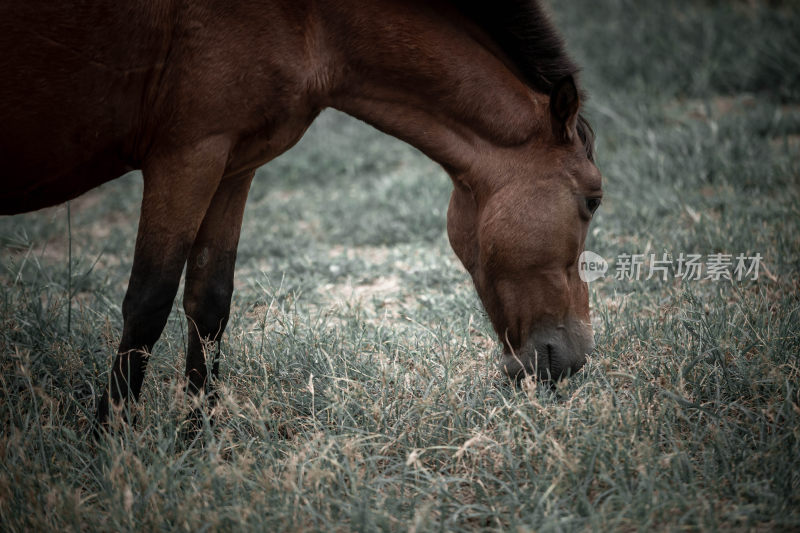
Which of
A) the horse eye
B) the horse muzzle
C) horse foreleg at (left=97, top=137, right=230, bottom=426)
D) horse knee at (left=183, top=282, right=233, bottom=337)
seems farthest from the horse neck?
horse knee at (left=183, top=282, right=233, bottom=337)

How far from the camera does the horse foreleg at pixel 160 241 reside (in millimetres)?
2010

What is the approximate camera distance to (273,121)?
6.86 feet

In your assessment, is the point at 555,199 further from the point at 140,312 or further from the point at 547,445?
the point at 140,312

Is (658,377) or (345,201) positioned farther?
(345,201)

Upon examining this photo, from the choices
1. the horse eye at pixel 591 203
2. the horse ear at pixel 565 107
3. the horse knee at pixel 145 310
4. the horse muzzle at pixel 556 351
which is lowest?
the horse muzzle at pixel 556 351

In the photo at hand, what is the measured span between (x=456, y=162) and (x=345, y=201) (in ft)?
10.4

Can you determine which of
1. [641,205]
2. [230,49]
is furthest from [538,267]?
[641,205]

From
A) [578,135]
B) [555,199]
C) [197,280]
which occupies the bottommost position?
[197,280]

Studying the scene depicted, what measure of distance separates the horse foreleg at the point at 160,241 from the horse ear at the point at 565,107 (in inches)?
42.1

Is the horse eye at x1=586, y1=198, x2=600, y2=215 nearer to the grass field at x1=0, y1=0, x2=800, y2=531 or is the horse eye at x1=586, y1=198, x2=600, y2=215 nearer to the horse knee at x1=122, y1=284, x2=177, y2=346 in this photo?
the grass field at x1=0, y1=0, x2=800, y2=531

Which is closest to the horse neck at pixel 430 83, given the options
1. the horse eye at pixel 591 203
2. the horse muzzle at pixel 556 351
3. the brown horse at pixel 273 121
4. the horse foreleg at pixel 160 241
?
the brown horse at pixel 273 121

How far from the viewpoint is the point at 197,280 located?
2.42 m

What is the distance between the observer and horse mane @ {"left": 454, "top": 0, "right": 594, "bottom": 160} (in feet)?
7.23

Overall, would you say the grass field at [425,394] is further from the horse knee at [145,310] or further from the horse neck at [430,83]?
the horse neck at [430,83]
